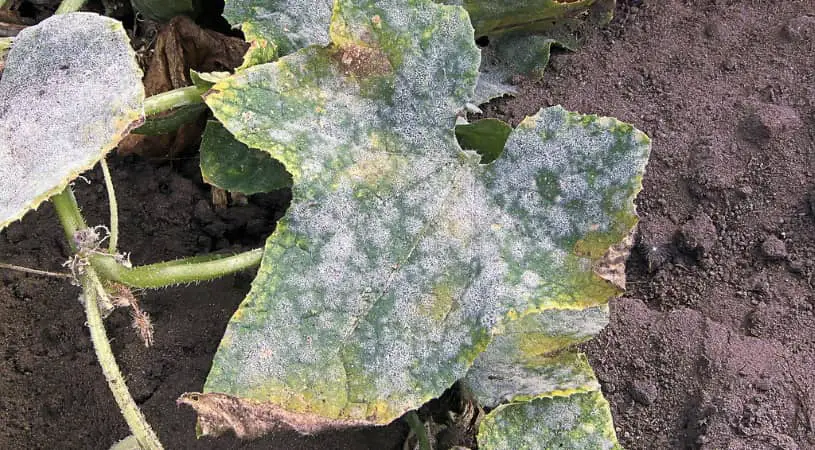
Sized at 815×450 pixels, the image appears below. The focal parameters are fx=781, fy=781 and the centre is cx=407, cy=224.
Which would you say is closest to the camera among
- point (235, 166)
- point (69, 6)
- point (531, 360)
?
point (531, 360)

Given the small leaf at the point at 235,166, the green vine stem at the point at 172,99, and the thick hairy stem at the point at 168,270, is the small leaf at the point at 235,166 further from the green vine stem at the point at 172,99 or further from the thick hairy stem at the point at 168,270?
the thick hairy stem at the point at 168,270

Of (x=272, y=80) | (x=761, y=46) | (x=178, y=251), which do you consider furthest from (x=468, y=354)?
(x=761, y=46)

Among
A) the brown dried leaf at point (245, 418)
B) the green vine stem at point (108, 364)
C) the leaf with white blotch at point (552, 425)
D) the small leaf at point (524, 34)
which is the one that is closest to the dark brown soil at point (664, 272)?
the small leaf at point (524, 34)

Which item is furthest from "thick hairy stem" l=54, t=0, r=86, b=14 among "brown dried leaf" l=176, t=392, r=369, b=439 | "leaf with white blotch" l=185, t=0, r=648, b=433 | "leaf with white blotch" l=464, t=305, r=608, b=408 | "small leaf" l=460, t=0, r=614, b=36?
"leaf with white blotch" l=464, t=305, r=608, b=408

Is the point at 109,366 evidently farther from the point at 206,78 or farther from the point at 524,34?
the point at 524,34

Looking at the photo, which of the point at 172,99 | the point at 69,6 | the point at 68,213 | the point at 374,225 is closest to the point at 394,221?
the point at 374,225

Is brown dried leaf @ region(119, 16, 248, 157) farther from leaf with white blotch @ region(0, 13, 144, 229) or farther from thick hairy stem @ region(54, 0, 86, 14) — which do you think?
leaf with white blotch @ region(0, 13, 144, 229)

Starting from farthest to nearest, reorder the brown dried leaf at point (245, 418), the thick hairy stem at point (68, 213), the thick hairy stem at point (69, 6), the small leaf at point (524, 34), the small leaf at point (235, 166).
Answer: the small leaf at point (524, 34)
the thick hairy stem at point (69, 6)
the small leaf at point (235, 166)
the thick hairy stem at point (68, 213)
the brown dried leaf at point (245, 418)
